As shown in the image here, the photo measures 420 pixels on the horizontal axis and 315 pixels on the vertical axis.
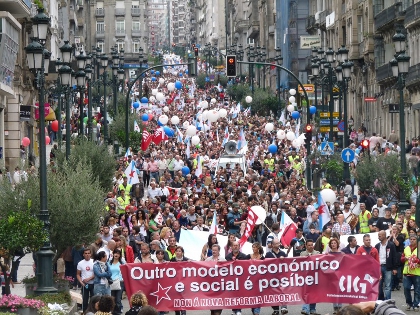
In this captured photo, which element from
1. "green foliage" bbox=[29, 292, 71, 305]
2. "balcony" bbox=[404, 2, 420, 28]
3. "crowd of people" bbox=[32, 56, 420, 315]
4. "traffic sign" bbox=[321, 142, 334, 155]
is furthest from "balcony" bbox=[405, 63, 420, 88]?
"green foliage" bbox=[29, 292, 71, 305]

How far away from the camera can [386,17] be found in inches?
2544

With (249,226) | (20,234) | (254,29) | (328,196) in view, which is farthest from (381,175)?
(254,29)

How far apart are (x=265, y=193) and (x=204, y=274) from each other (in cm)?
1391

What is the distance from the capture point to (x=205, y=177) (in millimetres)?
38531

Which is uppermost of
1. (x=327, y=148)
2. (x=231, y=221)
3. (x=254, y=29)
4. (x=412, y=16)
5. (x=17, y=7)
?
(x=254, y=29)

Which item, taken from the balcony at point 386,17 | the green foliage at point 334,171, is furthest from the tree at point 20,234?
the balcony at point 386,17

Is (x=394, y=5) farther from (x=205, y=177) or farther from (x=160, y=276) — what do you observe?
(x=160, y=276)

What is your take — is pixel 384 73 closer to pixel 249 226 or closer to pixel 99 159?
pixel 99 159

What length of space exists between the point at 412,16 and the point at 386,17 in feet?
21.4

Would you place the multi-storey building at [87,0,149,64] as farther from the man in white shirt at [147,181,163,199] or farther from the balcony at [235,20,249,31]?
the man in white shirt at [147,181,163,199]

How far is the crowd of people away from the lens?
19.0 metres

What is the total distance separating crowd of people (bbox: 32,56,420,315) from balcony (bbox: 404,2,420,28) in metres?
11.2

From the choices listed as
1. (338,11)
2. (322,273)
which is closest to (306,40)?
(338,11)

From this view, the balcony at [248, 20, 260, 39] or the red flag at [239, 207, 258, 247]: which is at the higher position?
the balcony at [248, 20, 260, 39]
